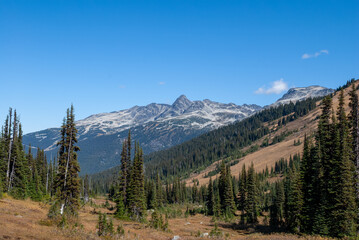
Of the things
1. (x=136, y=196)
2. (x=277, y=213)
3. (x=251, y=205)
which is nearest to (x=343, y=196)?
(x=277, y=213)

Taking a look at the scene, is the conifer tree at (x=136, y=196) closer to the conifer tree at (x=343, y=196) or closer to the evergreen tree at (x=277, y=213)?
the evergreen tree at (x=277, y=213)

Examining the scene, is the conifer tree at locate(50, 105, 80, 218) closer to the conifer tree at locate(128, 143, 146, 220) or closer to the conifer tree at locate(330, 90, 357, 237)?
the conifer tree at locate(128, 143, 146, 220)

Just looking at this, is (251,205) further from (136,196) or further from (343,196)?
(343,196)

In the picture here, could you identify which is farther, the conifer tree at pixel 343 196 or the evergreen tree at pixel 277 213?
the evergreen tree at pixel 277 213

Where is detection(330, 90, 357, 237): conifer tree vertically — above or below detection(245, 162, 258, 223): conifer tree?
above

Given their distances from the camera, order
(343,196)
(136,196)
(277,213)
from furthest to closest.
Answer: (277,213), (136,196), (343,196)

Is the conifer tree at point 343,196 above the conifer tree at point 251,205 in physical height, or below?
above

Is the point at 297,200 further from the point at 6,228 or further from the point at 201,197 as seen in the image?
the point at 201,197

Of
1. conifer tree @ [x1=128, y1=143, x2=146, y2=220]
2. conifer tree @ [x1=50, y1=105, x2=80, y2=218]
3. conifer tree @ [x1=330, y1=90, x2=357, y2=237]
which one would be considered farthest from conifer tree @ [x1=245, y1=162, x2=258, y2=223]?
conifer tree @ [x1=50, y1=105, x2=80, y2=218]

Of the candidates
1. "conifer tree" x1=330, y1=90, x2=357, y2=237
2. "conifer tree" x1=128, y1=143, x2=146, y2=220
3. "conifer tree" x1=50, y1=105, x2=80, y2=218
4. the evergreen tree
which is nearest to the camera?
"conifer tree" x1=330, y1=90, x2=357, y2=237

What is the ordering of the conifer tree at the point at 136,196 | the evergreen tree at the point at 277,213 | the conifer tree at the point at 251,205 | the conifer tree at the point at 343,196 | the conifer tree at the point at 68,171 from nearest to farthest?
the conifer tree at the point at 343,196 → the conifer tree at the point at 68,171 → the conifer tree at the point at 136,196 → the evergreen tree at the point at 277,213 → the conifer tree at the point at 251,205

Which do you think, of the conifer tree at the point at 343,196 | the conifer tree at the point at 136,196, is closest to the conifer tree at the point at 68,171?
the conifer tree at the point at 136,196

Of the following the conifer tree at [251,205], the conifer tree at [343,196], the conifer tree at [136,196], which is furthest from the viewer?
the conifer tree at [251,205]

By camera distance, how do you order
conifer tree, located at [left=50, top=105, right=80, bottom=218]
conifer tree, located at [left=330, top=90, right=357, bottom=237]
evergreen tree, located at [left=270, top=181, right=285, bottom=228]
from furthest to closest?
evergreen tree, located at [left=270, top=181, right=285, bottom=228] → conifer tree, located at [left=50, top=105, right=80, bottom=218] → conifer tree, located at [left=330, top=90, right=357, bottom=237]
